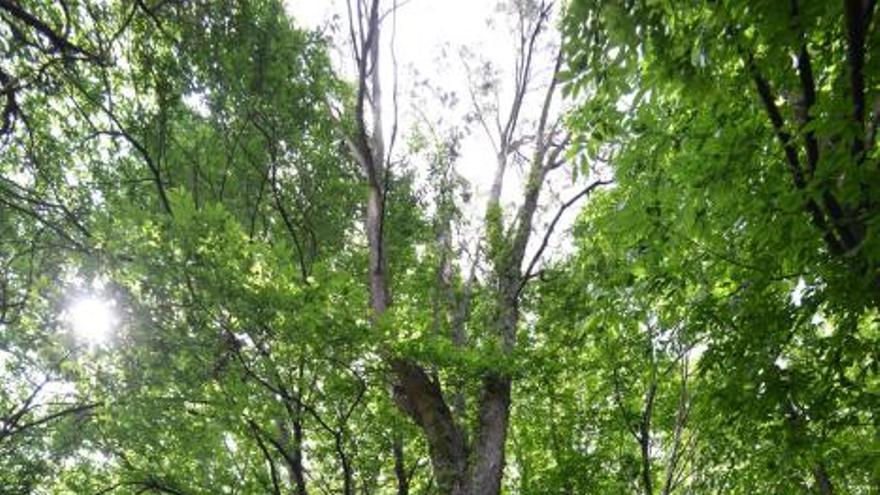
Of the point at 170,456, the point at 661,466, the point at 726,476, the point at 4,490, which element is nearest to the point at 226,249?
the point at 170,456

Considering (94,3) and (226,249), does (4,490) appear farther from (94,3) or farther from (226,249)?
(94,3)

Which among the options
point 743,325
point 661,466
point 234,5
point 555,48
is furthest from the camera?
point 661,466

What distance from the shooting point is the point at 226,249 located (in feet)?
18.9

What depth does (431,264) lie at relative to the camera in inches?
446

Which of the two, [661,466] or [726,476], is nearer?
[726,476]

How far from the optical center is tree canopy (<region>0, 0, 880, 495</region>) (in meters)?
3.07

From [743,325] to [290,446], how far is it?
17.1 feet

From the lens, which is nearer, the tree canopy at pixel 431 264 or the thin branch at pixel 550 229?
the tree canopy at pixel 431 264

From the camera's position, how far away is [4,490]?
8438 millimetres

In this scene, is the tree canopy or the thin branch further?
the thin branch

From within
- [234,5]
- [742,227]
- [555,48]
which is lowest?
[742,227]

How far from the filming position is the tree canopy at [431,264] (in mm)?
3072

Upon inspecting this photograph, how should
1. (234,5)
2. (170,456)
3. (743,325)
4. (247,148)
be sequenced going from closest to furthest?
(743,325) → (234,5) → (170,456) → (247,148)

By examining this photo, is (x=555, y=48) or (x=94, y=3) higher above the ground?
(x=555, y=48)
